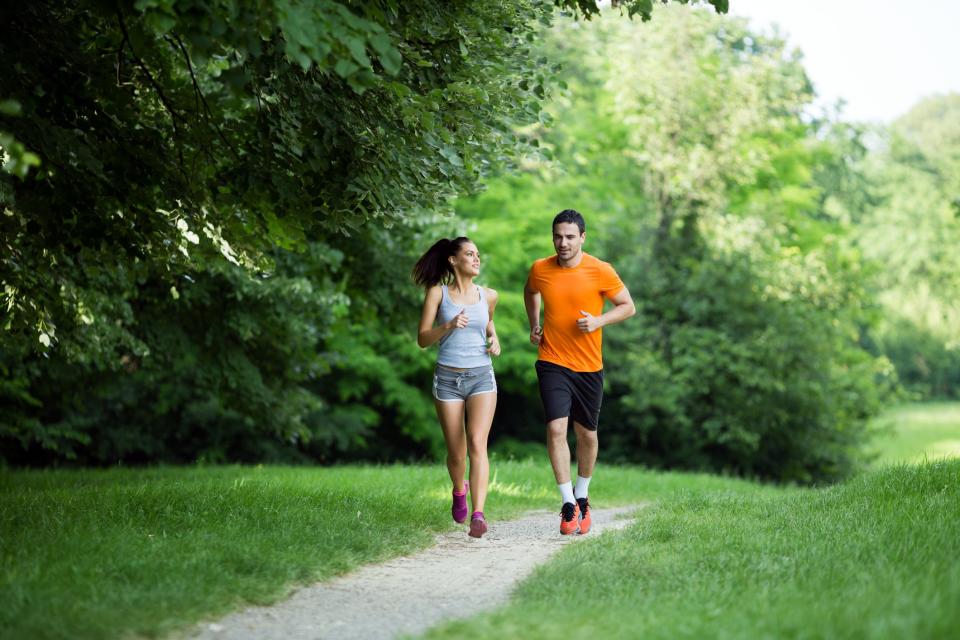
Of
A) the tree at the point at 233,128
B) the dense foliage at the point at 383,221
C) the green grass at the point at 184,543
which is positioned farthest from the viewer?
the dense foliage at the point at 383,221

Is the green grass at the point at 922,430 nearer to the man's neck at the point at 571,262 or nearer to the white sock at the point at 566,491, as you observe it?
the white sock at the point at 566,491

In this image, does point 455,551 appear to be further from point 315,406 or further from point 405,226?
point 315,406

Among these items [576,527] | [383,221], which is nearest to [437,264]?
[383,221]

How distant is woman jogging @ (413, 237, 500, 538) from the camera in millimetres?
8023

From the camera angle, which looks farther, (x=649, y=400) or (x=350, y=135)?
(x=649, y=400)

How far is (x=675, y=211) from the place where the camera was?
89.9 feet

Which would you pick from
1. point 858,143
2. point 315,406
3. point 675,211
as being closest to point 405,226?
point 315,406

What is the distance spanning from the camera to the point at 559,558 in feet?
22.4

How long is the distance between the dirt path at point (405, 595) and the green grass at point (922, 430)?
3241 centimetres

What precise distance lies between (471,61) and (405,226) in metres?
7.64

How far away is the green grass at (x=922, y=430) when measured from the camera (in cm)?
4117

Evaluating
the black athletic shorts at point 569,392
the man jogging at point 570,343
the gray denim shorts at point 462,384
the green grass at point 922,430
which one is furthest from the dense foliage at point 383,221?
the green grass at point 922,430

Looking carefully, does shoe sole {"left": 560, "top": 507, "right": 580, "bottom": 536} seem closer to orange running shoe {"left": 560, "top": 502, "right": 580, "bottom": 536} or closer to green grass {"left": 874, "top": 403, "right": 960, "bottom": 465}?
orange running shoe {"left": 560, "top": 502, "right": 580, "bottom": 536}

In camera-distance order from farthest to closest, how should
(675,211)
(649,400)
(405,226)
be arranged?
(675,211), (649,400), (405,226)
